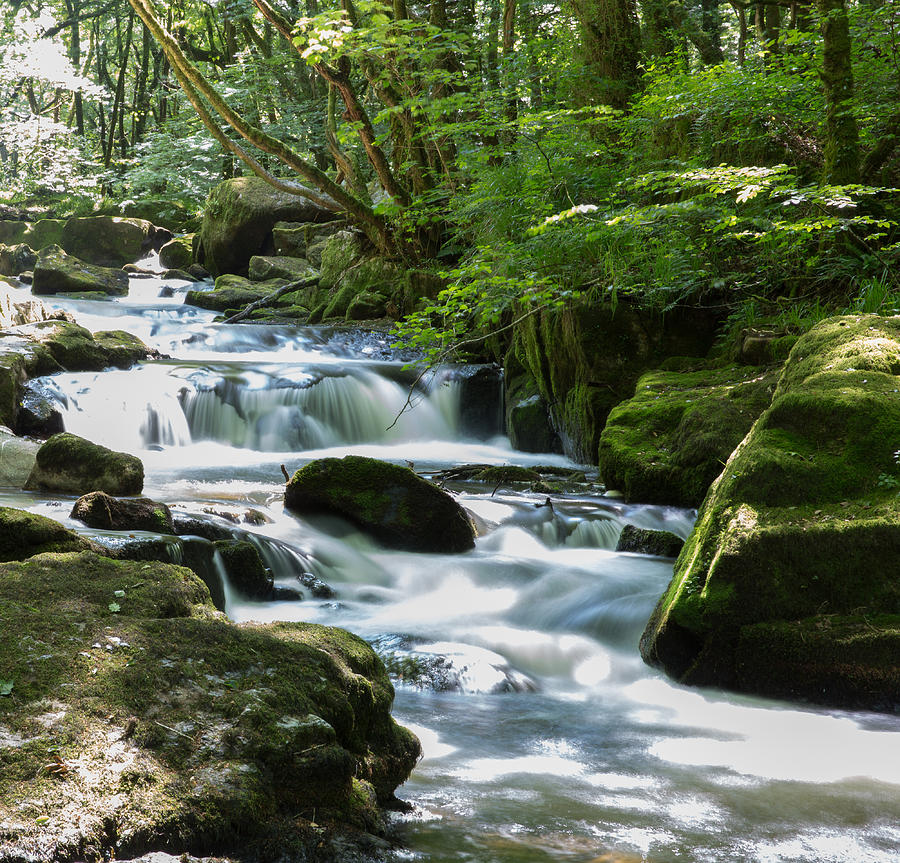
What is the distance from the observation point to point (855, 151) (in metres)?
7.19

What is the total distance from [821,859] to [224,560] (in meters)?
3.86

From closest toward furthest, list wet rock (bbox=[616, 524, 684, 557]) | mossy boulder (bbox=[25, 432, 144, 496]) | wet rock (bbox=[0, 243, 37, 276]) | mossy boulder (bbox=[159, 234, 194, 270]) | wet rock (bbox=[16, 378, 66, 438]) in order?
wet rock (bbox=[616, 524, 684, 557]) → mossy boulder (bbox=[25, 432, 144, 496]) → wet rock (bbox=[16, 378, 66, 438]) → wet rock (bbox=[0, 243, 37, 276]) → mossy boulder (bbox=[159, 234, 194, 270])

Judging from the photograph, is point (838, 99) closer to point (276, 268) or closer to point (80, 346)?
point (80, 346)

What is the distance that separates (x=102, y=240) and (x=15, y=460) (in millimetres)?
17081

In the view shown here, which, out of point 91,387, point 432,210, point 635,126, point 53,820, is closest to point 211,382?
point 91,387

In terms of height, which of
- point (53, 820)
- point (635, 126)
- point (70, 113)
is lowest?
point (53, 820)

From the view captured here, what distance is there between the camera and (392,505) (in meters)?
6.52

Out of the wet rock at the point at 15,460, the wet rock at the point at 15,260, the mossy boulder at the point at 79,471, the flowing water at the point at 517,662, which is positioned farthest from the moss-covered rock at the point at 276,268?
the mossy boulder at the point at 79,471

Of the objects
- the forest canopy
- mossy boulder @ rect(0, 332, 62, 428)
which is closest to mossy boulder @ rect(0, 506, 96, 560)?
the forest canopy

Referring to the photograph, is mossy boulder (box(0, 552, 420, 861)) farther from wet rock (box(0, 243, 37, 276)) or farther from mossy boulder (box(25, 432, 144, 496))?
wet rock (box(0, 243, 37, 276))

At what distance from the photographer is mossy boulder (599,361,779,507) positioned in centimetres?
677

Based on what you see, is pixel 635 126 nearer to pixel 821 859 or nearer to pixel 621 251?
pixel 621 251

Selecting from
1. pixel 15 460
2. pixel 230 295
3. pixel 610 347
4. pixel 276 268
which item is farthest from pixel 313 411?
pixel 276 268

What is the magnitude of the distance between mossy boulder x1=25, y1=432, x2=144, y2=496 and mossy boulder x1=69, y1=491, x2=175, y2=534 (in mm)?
1330
